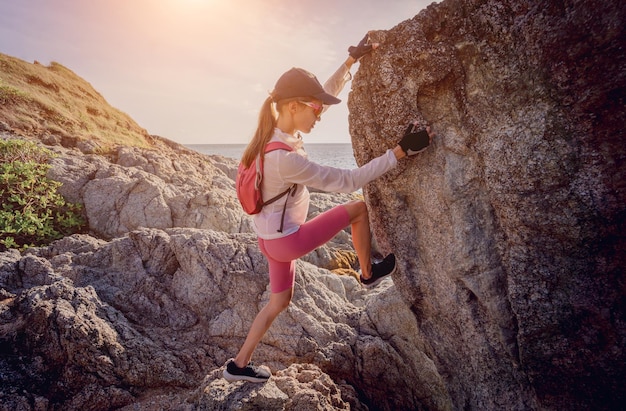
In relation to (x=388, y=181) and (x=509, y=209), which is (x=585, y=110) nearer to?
(x=509, y=209)

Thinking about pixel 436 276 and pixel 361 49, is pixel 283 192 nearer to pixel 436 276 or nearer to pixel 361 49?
pixel 361 49

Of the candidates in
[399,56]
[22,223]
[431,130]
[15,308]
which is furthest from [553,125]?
[22,223]

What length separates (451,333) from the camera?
5043mm

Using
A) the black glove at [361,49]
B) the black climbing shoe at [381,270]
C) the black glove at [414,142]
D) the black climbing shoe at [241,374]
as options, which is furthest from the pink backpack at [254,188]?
the black climbing shoe at [241,374]

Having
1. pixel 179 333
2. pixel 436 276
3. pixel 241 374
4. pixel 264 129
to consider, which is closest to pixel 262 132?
pixel 264 129

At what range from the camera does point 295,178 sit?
148 inches

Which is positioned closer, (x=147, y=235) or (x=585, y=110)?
(x=585, y=110)

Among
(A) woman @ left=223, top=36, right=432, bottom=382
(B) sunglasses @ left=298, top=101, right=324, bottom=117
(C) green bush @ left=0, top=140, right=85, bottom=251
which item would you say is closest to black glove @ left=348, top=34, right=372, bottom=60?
(A) woman @ left=223, top=36, right=432, bottom=382

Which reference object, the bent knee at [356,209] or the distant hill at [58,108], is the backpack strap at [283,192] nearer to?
the bent knee at [356,209]

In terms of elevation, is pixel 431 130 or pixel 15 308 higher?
pixel 431 130

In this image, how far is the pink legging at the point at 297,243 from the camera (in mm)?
4098

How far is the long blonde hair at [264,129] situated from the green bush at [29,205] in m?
8.63

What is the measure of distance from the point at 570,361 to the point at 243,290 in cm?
524

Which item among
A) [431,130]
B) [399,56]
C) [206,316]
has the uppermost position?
[399,56]
